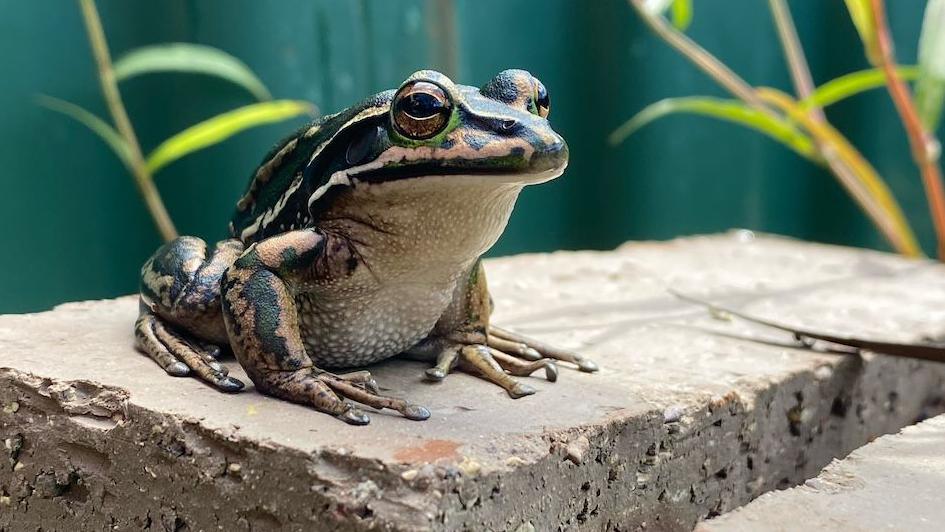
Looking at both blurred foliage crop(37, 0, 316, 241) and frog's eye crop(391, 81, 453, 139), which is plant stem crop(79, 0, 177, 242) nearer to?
blurred foliage crop(37, 0, 316, 241)

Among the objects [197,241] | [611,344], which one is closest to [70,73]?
[197,241]

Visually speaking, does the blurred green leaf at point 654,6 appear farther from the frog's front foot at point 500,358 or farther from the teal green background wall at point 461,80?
the frog's front foot at point 500,358

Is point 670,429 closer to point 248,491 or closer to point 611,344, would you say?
point 611,344

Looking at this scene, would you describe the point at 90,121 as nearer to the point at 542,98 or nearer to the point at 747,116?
the point at 542,98

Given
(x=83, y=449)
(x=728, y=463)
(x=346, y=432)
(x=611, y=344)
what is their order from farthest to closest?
(x=611, y=344) → (x=728, y=463) → (x=83, y=449) → (x=346, y=432)

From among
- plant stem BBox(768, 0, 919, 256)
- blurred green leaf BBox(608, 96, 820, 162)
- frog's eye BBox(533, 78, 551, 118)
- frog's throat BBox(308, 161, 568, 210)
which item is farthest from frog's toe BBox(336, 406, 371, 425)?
plant stem BBox(768, 0, 919, 256)

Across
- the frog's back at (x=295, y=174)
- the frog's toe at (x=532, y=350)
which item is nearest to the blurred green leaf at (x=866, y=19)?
the frog's toe at (x=532, y=350)

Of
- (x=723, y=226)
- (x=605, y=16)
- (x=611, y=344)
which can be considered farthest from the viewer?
(x=723, y=226)
